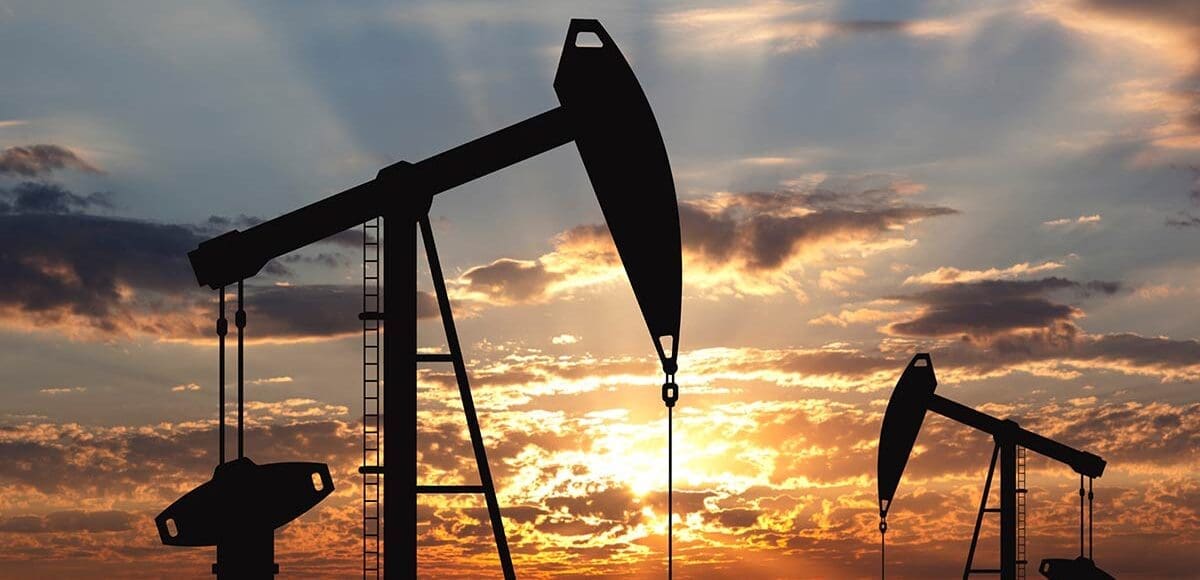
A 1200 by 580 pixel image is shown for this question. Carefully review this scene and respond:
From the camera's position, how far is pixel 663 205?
1523 centimetres

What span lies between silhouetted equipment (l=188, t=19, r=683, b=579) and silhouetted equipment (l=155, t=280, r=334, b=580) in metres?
0.99

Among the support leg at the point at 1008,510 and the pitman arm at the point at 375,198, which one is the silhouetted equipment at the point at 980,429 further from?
the pitman arm at the point at 375,198

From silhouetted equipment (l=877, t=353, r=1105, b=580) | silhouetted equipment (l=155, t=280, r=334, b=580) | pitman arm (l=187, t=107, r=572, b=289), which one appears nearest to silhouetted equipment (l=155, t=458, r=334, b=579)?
silhouetted equipment (l=155, t=280, r=334, b=580)

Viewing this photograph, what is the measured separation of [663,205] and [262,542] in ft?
17.4

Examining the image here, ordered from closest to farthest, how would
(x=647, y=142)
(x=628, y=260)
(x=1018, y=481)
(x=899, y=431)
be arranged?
(x=647, y=142) → (x=628, y=260) → (x=899, y=431) → (x=1018, y=481)

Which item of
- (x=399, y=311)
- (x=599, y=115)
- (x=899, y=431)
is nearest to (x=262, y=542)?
(x=399, y=311)

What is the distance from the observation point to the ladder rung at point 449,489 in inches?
637

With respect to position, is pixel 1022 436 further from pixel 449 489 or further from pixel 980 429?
pixel 449 489

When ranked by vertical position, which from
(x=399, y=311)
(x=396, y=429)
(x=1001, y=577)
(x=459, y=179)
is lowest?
(x=1001, y=577)

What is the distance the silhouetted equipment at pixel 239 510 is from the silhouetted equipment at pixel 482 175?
0.99 metres

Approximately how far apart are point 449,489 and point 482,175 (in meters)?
3.47

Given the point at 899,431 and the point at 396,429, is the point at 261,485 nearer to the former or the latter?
the point at 396,429

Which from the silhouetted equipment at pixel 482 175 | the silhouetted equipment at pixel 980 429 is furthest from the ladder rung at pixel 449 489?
the silhouetted equipment at pixel 980 429

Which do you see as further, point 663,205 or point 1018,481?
point 1018,481
